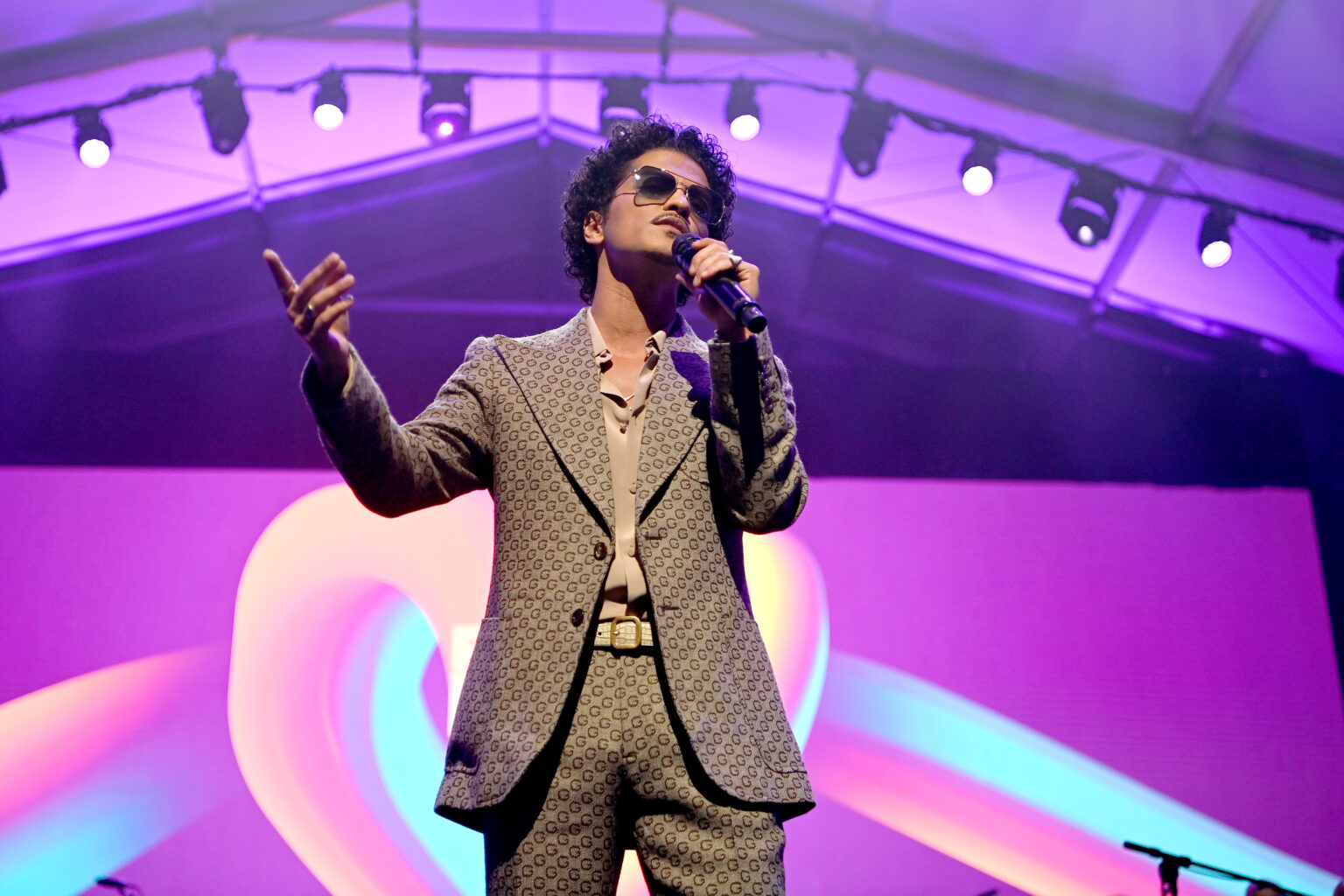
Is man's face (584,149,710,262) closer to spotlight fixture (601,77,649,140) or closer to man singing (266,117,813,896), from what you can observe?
man singing (266,117,813,896)

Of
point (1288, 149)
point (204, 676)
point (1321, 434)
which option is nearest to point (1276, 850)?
point (1321, 434)

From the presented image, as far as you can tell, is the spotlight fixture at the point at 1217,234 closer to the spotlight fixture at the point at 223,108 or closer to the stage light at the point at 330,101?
the stage light at the point at 330,101

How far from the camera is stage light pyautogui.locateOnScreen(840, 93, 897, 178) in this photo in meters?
4.38

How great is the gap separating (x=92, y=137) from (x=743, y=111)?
265cm

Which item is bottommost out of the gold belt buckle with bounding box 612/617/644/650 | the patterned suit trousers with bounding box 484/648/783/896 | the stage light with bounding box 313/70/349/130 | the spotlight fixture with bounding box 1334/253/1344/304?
the patterned suit trousers with bounding box 484/648/783/896

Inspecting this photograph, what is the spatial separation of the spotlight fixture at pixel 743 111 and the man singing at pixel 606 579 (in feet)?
10.1

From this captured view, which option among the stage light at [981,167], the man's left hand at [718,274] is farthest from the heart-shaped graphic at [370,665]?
the man's left hand at [718,274]

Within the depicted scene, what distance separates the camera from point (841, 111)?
4574mm

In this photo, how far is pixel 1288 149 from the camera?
14.9ft

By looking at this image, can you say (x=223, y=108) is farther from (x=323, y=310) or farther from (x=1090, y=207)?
(x=1090, y=207)

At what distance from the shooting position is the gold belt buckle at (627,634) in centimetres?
126

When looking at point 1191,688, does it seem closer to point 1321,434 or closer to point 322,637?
point 1321,434

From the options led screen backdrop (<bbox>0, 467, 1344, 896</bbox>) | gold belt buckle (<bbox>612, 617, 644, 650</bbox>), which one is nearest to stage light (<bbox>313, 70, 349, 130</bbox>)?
led screen backdrop (<bbox>0, 467, 1344, 896</bbox>)

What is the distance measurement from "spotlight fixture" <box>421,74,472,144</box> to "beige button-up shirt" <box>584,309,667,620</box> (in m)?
3.01
